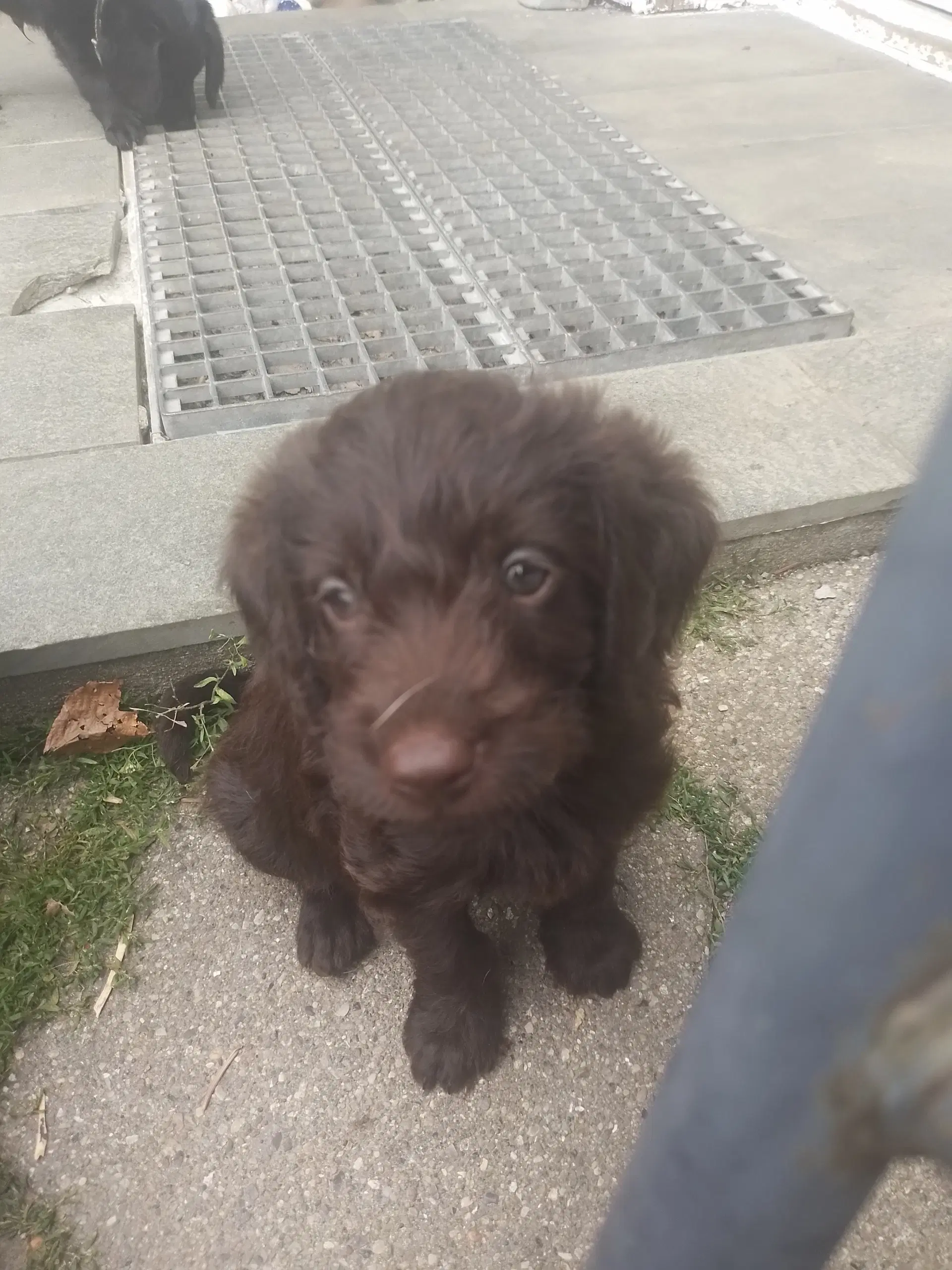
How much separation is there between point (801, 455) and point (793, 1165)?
265 centimetres

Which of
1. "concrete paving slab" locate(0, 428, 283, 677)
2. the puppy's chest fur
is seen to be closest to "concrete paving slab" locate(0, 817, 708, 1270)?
the puppy's chest fur

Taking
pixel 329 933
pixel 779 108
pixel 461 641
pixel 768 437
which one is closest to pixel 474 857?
pixel 461 641

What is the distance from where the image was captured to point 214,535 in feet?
8.97

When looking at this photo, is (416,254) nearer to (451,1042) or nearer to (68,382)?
(68,382)

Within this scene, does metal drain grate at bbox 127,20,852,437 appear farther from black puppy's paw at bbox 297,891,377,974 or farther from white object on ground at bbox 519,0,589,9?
white object on ground at bbox 519,0,589,9

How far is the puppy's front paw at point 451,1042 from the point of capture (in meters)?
1.92

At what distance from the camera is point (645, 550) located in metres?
1.57

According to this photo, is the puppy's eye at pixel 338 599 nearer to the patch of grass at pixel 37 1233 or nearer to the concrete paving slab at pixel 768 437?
the patch of grass at pixel 37 1233

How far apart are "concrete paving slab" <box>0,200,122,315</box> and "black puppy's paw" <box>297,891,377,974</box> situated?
2.99m

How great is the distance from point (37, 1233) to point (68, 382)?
104 inches

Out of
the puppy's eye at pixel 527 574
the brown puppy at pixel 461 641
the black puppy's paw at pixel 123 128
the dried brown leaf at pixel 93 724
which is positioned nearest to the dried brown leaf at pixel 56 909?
the dried brown leaf at pixel 93 724

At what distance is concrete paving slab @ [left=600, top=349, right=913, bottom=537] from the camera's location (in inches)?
112

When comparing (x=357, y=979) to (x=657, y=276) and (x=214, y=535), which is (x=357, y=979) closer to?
(x=214, y=535)

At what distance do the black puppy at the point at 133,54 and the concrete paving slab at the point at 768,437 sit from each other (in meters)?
3.41
